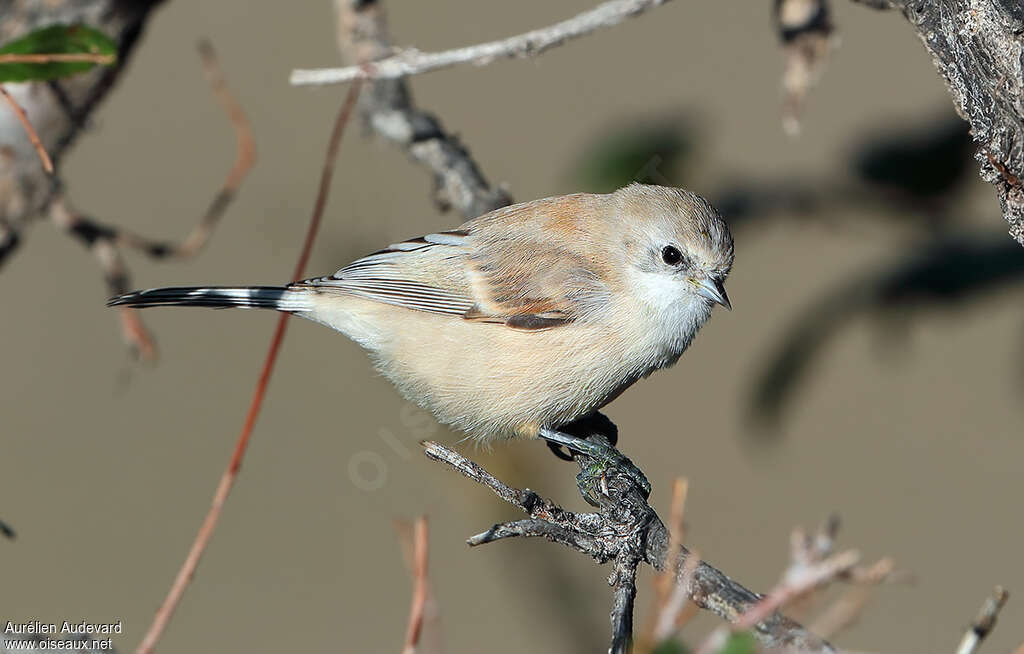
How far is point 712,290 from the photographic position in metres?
2.50

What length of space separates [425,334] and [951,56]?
1.54 meters

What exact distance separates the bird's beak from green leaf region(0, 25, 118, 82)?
1543 millimetres

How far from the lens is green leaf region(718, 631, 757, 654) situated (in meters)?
0.91

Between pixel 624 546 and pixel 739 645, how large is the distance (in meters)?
0.74

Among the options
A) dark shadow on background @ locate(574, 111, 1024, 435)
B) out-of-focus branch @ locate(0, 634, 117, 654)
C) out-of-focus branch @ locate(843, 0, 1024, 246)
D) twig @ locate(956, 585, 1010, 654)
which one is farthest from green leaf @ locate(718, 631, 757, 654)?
dark shadow on background @ locate(574, 111, 1024, 435)

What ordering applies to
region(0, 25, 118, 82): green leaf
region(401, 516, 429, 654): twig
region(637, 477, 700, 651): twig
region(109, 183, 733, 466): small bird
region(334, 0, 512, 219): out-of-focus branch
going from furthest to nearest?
region(334, 0, 512, 219): out-of-focus branch, region(109, 183, 733, 466): small bird, region(0, 25, 118, 82): green leaf, region(401, 516, 429, 654): twig, region(637, 477, 700, 651): twig

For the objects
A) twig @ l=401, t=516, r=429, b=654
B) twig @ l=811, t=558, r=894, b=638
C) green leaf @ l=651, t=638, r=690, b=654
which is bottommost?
twig @ l=401, t=516, r=429, b=654

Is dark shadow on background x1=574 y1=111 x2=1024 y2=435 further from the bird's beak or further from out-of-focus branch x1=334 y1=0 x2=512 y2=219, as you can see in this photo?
the bird's beak

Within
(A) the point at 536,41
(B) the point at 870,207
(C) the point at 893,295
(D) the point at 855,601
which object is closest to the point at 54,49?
(A) the point at 536,41

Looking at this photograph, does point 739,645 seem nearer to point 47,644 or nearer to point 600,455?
point 47,644

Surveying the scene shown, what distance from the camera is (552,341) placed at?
8.19 feet

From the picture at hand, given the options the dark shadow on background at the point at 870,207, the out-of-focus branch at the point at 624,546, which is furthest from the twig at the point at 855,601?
the dark shadow on background at the point at 870,207

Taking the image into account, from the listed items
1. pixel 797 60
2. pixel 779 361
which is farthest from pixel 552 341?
pixel 779 361

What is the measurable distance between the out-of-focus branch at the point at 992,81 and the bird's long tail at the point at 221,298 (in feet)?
6.06
